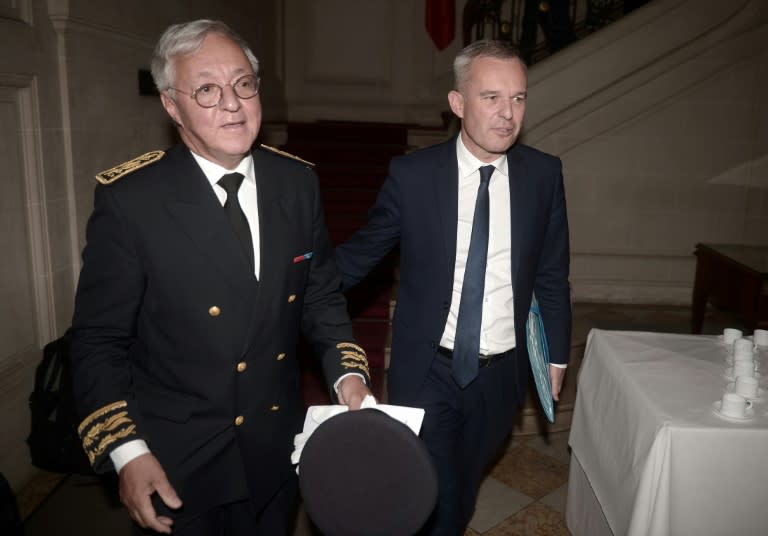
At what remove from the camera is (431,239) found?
7.62 feet

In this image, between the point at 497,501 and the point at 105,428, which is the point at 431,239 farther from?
the point at 497,501

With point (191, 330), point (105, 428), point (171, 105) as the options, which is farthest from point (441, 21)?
point (105, 428)

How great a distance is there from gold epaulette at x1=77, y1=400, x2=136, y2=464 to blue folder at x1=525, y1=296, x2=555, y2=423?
1471 millimetres

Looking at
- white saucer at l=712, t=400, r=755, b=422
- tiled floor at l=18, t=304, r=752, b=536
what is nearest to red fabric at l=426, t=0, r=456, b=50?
tiled floor at l=18, t=304, r=752, b=536

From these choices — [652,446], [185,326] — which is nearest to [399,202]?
[185,326]

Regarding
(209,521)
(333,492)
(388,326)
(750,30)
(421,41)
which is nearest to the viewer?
(333,492)

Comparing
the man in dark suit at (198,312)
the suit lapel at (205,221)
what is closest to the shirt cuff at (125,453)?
the man in dark suit at (198,312)

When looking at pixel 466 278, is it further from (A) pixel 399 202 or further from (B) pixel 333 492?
(B) pixel 333 492

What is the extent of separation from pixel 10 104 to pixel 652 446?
2970 mm

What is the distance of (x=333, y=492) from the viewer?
134 centimetres

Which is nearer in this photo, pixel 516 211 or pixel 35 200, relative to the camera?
pixel 516 211

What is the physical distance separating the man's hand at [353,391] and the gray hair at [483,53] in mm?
1104

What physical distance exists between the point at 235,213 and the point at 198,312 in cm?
27

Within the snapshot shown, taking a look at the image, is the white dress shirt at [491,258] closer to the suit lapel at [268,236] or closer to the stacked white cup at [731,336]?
the suit lapel at [268,236]
